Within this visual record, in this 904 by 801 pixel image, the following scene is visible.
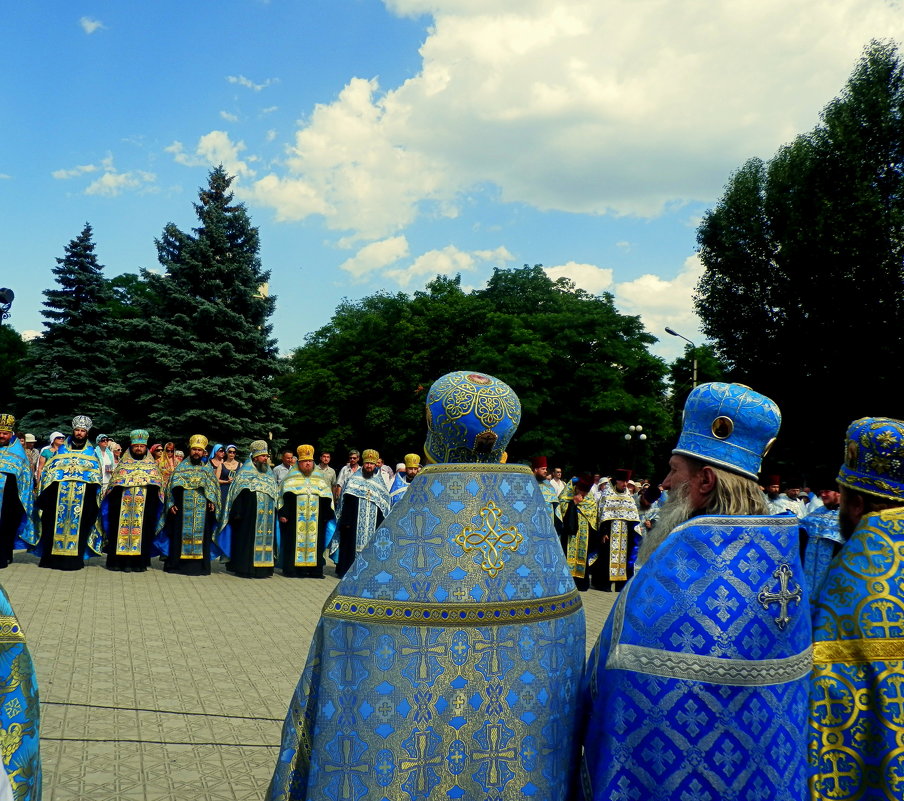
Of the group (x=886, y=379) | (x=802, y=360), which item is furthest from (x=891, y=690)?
(x=802, y=360)

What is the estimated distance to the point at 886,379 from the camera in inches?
1082

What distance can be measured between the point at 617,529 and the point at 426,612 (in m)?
13.9

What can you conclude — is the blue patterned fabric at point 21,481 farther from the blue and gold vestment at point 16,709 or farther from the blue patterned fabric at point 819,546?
the blue patterned fabric at point 819,546

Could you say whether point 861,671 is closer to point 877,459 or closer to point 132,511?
point 877,459

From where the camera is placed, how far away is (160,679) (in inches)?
293

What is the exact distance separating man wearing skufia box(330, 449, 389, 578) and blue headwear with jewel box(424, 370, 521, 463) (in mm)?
12443

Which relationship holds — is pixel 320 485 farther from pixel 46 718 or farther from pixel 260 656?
pixel 46 718

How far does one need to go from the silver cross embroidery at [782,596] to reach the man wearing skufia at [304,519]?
45.2 feet

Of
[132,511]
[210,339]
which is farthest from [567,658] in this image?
[210,339]

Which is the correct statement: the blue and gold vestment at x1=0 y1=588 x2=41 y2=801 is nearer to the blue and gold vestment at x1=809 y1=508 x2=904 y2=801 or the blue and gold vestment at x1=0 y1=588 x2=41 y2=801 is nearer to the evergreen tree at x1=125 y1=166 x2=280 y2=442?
the blue and gold vestment at x1=809 y1=508 x2=904 y2=801

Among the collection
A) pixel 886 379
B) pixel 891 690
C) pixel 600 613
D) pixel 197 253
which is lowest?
pixel 600 613

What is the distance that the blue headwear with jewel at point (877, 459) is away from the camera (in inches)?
124

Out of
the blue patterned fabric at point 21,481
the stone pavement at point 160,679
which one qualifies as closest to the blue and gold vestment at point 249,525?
the stone pavement at point 160,679

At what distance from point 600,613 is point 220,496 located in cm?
719
